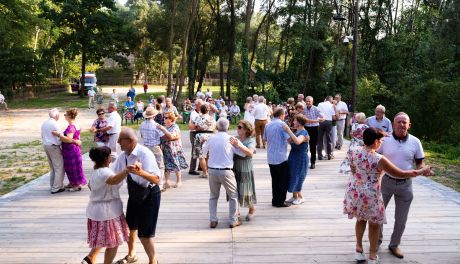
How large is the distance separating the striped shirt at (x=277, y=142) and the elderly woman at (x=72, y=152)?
3.64 meters

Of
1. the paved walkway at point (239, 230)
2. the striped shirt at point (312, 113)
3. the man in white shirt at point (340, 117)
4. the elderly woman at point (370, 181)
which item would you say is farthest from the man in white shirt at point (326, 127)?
the elderly woman at point (370, 181)

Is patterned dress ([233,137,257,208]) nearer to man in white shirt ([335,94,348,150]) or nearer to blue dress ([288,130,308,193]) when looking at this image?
blue dress ([288,130,308,193])

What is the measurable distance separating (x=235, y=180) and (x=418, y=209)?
3.26m

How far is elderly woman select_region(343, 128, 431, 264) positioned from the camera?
450cm

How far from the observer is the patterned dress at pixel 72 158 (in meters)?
8.07

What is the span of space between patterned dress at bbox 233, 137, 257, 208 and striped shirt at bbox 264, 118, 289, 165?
27.0 inches

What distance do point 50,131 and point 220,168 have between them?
3.72 m

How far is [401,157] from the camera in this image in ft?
16.1

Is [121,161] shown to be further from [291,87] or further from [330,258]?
[291,87]

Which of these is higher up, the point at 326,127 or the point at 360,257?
the point at 326,127

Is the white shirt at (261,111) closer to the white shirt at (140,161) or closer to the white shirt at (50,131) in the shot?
the white shirt at (50,131)

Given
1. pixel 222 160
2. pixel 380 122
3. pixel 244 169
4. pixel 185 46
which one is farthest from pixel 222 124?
pixel 185 46

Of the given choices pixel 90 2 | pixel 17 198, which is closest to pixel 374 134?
pixel 17 198

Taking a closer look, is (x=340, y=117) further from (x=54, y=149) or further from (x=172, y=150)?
(x=54, y=149)
